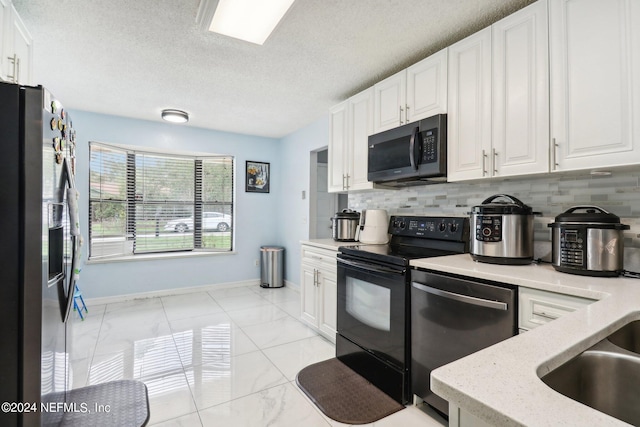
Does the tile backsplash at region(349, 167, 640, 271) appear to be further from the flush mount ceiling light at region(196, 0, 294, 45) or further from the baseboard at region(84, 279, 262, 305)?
the baseboard at region(84, 279, 262, 305)

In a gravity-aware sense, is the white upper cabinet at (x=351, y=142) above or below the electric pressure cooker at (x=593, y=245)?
above

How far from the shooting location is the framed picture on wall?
482 centimetres

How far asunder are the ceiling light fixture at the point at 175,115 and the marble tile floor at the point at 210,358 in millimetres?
2338

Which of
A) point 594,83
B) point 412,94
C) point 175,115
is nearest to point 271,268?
point 175,115

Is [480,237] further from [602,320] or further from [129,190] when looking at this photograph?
[129,190]

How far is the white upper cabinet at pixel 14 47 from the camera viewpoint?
5.44 ft

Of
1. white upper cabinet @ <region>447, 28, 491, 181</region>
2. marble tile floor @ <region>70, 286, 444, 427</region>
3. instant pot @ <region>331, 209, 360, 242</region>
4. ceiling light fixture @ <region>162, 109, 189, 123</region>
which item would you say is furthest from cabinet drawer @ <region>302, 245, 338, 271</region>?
ceiling light fixture @ <region>162, 109, 189, 123</region>

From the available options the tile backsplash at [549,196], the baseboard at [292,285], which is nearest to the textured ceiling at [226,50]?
the tile backsplash at [549,196]

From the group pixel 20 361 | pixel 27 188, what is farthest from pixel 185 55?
pixel 20 361

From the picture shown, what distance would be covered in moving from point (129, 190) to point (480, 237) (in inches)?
168

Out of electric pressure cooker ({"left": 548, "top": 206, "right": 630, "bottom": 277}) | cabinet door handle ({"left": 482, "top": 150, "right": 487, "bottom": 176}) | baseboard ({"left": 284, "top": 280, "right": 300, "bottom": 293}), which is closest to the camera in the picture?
electric pressure cooker ({"left": 548, "top": 206, "right": 630, "bottom": 277})

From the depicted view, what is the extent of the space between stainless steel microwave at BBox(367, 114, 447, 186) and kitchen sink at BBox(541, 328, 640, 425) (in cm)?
155

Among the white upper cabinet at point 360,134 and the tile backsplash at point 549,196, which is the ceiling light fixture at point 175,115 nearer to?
the white upper cabinet at point 360,134

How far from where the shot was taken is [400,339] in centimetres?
189
